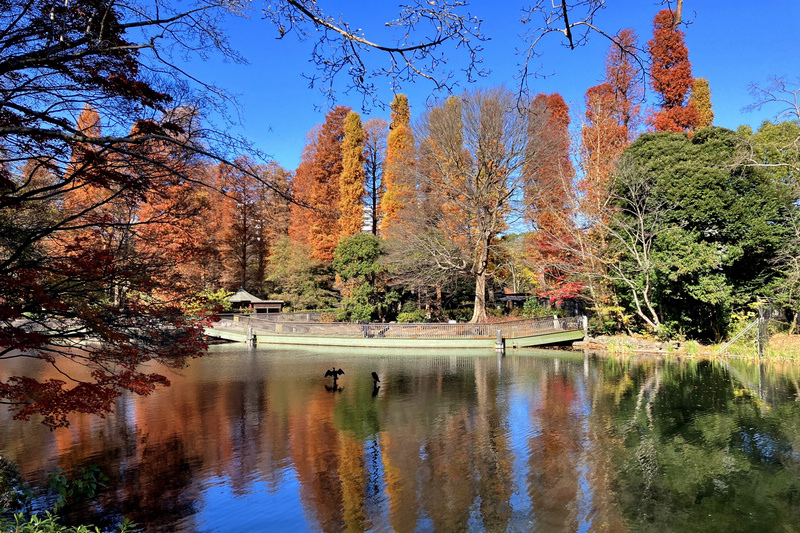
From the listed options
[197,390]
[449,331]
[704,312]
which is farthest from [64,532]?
[704,312]

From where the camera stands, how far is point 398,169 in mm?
26250

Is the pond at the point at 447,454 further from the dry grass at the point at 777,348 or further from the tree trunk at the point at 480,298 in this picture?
the tree trunk at the point at 480,298

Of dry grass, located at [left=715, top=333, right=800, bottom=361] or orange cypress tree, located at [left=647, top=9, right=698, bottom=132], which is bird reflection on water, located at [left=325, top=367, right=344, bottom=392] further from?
orange cypress tree, located at [left=647, top=9, right=698, bottom=132]

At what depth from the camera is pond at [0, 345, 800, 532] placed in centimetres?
563

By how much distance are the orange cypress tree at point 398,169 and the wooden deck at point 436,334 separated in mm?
6229

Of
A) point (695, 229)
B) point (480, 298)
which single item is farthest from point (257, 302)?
point (695, 229)

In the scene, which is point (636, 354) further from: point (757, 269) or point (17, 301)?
point (17, 301)

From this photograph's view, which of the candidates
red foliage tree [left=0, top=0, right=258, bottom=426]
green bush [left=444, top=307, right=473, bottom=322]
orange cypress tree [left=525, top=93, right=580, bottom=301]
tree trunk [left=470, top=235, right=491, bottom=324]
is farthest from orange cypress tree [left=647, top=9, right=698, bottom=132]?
red foliage tree [left=0, top=0, right=258, bottom=426]

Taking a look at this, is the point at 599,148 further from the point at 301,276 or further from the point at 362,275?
the point at 301,276

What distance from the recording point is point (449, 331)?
2228 centimetres

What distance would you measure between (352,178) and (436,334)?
45.8ft

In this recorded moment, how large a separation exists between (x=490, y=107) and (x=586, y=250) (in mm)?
8106

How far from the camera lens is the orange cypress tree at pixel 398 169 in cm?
2633

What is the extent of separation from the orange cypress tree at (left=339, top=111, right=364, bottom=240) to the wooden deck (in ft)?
28.6
